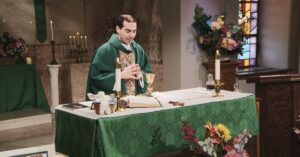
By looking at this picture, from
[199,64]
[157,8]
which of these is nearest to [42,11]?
[157,8]

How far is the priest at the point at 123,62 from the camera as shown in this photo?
3.08 m

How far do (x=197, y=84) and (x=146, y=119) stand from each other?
349 centimetres

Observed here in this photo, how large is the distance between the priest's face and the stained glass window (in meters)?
4.54

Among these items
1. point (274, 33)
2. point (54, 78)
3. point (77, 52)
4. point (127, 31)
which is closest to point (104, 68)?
point (127, 31)

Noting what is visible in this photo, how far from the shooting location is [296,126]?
3014 millimetres

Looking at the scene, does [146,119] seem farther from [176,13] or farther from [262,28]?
[262,28]

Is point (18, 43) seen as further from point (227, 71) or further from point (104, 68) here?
point (227, 71)

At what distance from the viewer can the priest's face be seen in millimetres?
3077

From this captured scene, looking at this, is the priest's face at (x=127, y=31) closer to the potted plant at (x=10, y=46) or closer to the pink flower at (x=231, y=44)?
the pink flower at (x=231, y=44)

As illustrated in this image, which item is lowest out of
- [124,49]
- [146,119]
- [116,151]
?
[116,151]

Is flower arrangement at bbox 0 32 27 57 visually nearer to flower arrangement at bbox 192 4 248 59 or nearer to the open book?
flower arrangement at bbox 192 4 248 59

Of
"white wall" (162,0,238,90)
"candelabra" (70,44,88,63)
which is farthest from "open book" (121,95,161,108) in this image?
"candelabra" (70,44,88,63)

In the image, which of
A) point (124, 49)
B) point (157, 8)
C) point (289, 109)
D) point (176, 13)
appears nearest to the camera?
point (289, 109)

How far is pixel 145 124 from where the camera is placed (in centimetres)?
254
